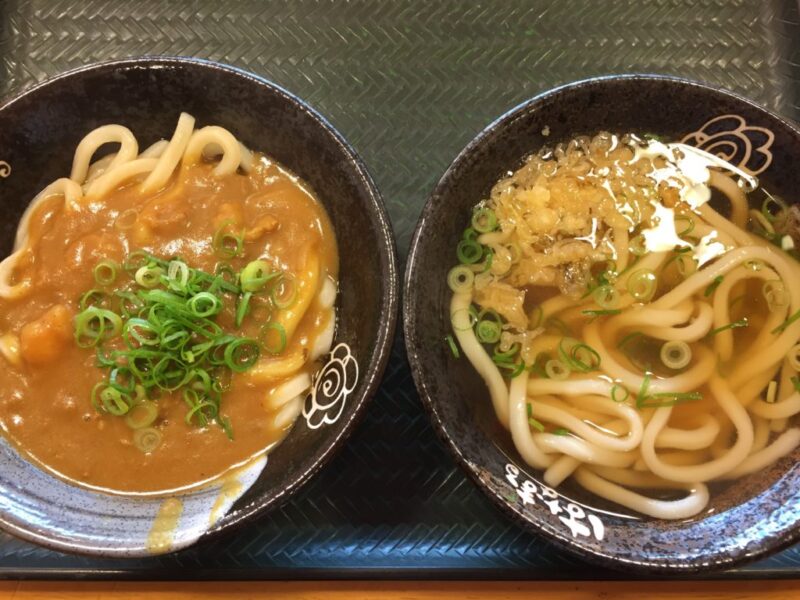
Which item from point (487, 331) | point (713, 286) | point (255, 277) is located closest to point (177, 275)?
point (255, 277)

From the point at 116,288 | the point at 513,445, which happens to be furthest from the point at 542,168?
the point at 116,288

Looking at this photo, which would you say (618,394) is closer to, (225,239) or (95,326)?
(225,239)

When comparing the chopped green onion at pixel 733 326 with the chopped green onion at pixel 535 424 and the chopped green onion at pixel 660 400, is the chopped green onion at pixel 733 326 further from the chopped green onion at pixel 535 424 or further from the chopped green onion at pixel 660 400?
the chopped green onion at pixel 535 424

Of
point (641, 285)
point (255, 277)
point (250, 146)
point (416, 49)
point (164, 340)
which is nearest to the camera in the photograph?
point (164, 340)

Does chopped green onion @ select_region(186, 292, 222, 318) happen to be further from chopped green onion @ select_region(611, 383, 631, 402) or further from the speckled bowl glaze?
chopped green onion @ select_region(611, 383, 631, 402)

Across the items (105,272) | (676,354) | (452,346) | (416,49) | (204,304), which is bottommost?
(676,354)

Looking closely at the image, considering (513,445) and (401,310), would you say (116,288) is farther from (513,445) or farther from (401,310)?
(513,445)

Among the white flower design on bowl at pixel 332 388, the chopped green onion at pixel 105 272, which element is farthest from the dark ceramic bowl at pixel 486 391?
the chopped green onion at pixel 105 272
